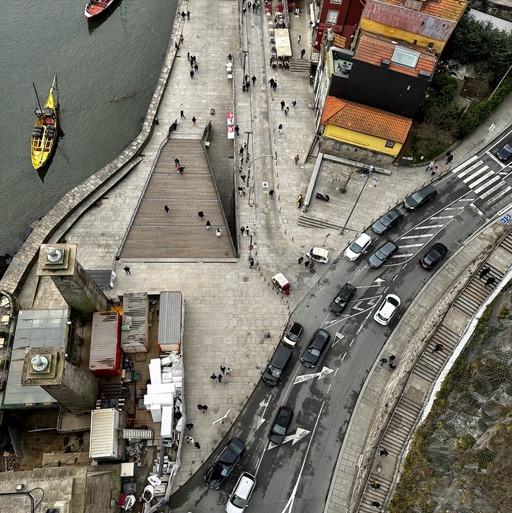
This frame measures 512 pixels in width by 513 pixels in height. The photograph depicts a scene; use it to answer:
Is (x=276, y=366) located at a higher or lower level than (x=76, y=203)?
lower

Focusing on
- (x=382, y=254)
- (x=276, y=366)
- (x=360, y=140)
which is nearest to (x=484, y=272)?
(x=382, y=254)

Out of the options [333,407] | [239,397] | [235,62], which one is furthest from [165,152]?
[333,407]

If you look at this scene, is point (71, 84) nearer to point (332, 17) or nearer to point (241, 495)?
point (332, 17)

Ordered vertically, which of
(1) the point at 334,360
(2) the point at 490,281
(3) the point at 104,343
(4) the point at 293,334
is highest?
(2) the point at 490,281

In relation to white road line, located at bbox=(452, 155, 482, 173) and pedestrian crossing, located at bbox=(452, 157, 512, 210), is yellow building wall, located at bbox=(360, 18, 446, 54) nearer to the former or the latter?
white road line, located at bbox=(452, 155, 482, 173)

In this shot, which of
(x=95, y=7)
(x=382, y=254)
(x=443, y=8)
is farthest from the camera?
(x=95, y=7)

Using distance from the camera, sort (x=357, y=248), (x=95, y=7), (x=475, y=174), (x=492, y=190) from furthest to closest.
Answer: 1. (x=95, y=7)
2. (x=475, y=174)
3. (x=492, y=190)
4. (x=357, y=248)
